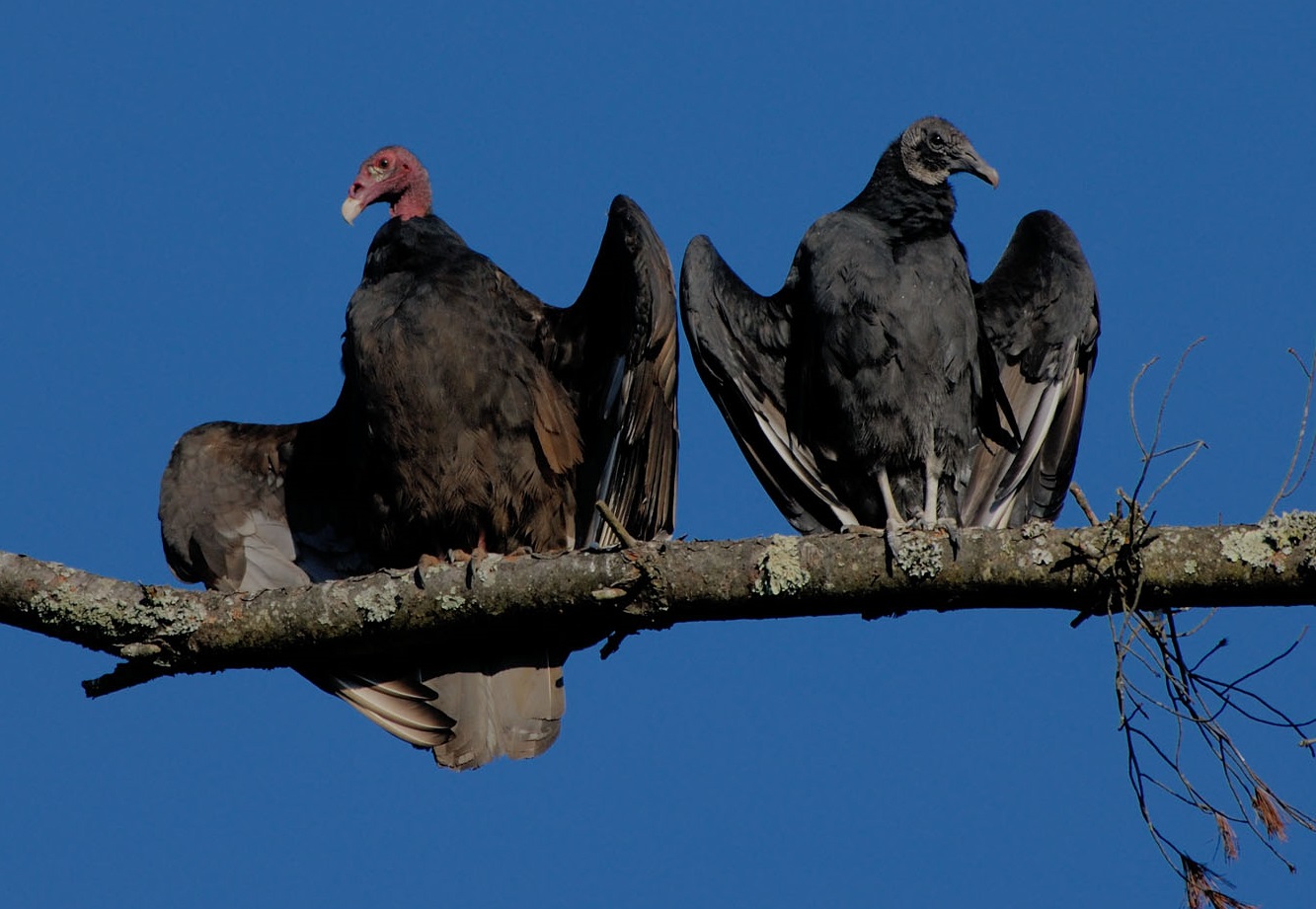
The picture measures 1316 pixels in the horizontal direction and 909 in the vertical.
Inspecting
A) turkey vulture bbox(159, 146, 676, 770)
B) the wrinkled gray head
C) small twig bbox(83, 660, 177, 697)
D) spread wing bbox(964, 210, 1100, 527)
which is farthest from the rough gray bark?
the wrinkled gray head

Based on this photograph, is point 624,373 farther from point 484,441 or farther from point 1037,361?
point 1037,361

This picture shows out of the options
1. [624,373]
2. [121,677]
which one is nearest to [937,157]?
[624,373]

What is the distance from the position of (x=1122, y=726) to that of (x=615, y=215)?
2345 mm

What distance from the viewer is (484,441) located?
210 inches

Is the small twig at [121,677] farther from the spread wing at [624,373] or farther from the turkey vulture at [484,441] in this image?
the spread wing at [624,373]

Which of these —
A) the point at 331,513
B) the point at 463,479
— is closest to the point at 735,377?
the point at 463,479

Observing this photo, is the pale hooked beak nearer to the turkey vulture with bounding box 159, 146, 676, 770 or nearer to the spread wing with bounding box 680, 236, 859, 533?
the turkey vulture with bounding box 159, 146, 676, 770

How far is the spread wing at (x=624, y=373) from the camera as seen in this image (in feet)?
16.5

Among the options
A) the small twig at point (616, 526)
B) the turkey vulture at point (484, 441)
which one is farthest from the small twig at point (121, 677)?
the small twig at point (616, 526)

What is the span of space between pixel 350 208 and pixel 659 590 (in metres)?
2.64

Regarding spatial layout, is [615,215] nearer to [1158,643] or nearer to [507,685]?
[507,685]

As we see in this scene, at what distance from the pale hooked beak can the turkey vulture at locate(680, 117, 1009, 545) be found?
1.33 meters

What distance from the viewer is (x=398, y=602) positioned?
4.30 meters

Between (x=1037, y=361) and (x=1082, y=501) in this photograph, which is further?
(x=1037, y=361)
